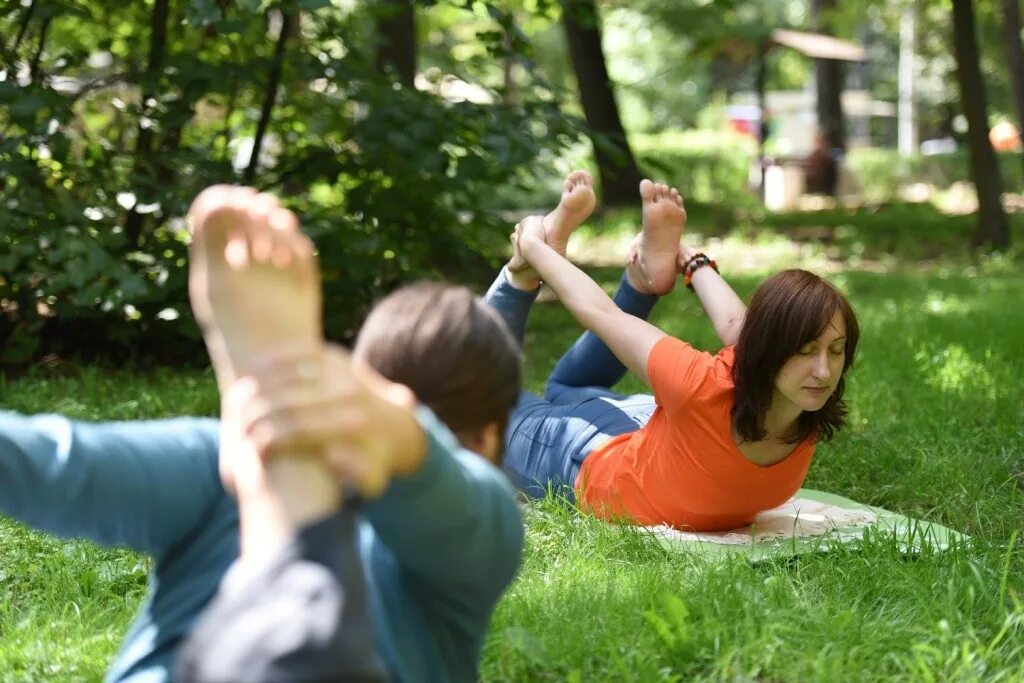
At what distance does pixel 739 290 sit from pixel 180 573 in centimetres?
729

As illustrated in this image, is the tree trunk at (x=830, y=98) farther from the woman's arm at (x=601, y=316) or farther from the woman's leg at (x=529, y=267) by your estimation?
the woman's arm at (x=601, y=316)

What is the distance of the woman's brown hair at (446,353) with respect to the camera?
1613 millimetres

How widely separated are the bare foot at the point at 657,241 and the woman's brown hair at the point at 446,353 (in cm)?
214

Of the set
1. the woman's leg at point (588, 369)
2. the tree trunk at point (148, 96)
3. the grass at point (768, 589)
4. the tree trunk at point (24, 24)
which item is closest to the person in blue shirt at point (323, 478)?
the grass at point (768, 589)

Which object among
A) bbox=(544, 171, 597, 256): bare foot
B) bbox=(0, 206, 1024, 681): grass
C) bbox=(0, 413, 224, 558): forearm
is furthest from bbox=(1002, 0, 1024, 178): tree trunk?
bbox=(0, 413, 224, 558): forearm

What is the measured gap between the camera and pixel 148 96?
5699mm

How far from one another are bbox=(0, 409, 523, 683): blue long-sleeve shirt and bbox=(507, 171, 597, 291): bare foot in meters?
1.95

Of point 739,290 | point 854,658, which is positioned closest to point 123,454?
point 854,658

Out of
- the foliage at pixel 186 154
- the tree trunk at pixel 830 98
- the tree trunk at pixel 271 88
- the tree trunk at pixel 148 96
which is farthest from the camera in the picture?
the tree trunk at pixel 830 98

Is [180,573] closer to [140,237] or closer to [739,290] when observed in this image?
[140,237]

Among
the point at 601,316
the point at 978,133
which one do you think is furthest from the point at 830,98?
the point at 601,316

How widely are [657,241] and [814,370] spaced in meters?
0.85

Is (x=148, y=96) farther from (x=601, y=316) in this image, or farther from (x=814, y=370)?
(x=814, y=370)

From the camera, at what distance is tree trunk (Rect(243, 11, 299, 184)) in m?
5.89
